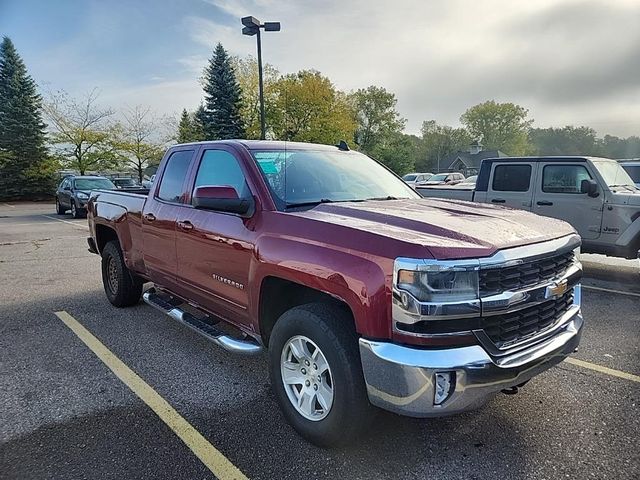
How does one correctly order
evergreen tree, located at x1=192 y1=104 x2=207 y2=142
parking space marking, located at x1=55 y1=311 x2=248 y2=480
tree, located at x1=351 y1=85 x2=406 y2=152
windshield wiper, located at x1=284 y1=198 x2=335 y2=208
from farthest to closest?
tree, located at x1=351 y1=85 x2=406 y2=152, evergreen tree, located at x1=192 y1=104 x2=207 y2=142, windshield wiper, located at x1=284 y1=198 x2=335 y2=208, parking space marking, located at x1=55 y1=311 x2=248 y2=480

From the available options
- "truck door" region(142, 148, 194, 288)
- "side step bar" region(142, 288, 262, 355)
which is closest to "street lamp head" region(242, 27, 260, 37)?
"truck door" region(142, 148, 194, 288)

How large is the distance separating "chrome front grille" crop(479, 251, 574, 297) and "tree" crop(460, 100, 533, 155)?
Answer: 94822 millimetres

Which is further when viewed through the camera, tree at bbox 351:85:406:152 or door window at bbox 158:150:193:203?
tree at bbox 351:85:406:152

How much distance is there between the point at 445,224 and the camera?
2707 mm

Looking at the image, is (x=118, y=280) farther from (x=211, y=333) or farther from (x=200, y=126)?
(x=200, y=126)

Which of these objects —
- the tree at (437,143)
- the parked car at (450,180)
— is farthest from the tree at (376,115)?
the parked car at (450,180)

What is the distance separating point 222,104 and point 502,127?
72718 mm

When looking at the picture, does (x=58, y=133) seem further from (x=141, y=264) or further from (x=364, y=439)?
(x=364, y=439)

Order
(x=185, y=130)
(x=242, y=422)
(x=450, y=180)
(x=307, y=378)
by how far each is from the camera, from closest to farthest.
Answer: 1. (x=307, y=378)
2. (x=242, y=422)
3. (x=450, y=180)
4. (x=185, y=130)

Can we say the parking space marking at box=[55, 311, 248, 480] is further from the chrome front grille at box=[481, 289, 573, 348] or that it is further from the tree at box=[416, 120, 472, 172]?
the tree at box=[416, 120, 472, 172]

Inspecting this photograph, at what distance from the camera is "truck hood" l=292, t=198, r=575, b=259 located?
2.38 meters

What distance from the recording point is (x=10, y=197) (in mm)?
33094

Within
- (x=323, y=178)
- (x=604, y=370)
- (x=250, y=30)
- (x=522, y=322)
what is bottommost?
(x=604, y=370)

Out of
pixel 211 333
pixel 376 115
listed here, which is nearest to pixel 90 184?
pixel 211 333
